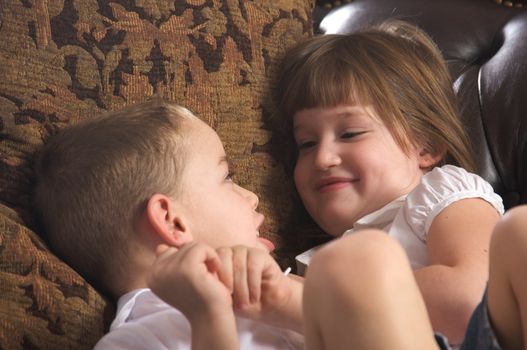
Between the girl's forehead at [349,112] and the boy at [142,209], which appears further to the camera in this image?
the girl's forehead at [349,112]

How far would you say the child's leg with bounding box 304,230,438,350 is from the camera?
758 mm

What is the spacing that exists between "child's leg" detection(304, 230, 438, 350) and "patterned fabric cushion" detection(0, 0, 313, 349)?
37cm

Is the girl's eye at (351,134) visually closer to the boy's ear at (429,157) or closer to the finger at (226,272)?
the boy's ear at (429,157)

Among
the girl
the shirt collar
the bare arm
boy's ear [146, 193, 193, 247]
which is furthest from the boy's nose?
boy's ear [146, 193, 193, 247]

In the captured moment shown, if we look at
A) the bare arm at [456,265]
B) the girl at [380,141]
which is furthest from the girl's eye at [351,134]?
the bare arm at [456,265]

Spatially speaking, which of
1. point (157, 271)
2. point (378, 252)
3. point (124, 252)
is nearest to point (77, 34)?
point (124, 252)

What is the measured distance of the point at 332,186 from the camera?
1392 mm

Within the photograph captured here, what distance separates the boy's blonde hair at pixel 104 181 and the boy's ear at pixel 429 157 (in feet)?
1.63

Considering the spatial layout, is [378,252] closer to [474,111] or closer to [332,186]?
[332,186]

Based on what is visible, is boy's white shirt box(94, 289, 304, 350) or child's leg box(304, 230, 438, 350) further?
boy's white shirt box(94, 289, 304, 350)

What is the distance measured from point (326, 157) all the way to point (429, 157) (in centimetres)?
21

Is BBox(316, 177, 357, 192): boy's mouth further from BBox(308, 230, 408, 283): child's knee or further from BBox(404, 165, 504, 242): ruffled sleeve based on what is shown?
BBox(308, 230, 408, 283): child's knee

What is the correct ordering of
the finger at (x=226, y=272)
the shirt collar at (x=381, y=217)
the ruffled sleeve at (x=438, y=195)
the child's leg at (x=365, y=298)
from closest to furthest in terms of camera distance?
the child's leg at (x=365, y=298) < the finger at (x=226, y=272) < the ruffled sleeve at (x=438, y=195) < the shirt collar at (x=381, y=217)

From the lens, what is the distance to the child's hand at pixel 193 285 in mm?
828
